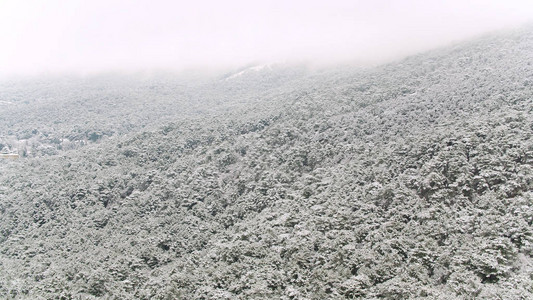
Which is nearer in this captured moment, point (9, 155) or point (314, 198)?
point (314, 198)

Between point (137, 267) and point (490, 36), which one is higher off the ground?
point (490, 36)

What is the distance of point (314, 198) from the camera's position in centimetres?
4909

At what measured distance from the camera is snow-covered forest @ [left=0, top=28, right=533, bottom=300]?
3375cm

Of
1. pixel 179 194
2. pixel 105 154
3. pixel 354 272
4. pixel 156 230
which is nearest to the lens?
pixel 354 272

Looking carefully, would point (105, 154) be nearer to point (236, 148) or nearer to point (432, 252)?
point (236, 148)

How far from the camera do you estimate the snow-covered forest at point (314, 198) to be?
3375cm

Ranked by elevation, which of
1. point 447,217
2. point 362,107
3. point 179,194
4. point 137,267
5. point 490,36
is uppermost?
point 490,36

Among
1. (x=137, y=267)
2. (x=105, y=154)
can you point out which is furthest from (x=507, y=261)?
(x=105, y=154)

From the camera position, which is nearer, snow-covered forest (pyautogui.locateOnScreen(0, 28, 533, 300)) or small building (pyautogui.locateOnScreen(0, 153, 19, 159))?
snow-covered forest (pyautogui.locateOnScreen(0, 28, 533, 300))

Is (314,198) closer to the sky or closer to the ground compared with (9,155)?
closer to the sky

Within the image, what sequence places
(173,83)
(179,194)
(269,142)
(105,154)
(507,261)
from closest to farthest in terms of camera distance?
1. (507,261)
2. (179,194)
3. (269,142)
4. (105,154)
5. (173,83)

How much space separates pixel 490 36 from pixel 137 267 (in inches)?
3752

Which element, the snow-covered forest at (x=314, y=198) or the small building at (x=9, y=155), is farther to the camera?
the small building at (x=9, y=155)

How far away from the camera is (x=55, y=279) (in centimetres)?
4538
